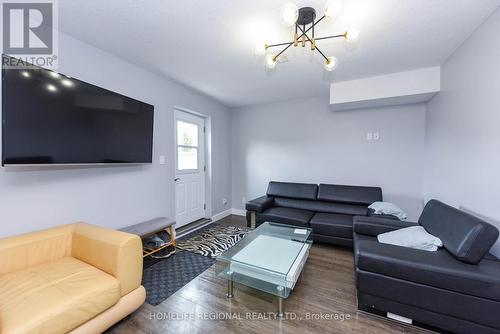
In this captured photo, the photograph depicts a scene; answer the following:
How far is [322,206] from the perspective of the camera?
11.6 feet

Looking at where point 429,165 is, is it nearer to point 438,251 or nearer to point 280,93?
point 438,251

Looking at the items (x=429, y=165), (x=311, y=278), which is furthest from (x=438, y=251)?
(x=429, y=165)

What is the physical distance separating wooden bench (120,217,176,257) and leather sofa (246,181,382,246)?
4.45 feet

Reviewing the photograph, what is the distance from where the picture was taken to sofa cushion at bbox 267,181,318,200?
366 centimetres

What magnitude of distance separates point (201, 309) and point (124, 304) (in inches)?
23.7

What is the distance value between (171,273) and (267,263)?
3.78 ft

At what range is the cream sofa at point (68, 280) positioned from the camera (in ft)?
3.80

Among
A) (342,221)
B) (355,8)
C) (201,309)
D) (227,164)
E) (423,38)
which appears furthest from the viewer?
(227,164)

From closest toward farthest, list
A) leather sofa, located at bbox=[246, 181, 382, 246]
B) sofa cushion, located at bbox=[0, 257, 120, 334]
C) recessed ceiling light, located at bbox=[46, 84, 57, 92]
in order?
1. sofa cushion, located at bbox=[0, 257, 120, 334]
2. recessed ceiling light, located at bbox=[46, 84, 57, 92]
3. leather sofa, located at bbox=[246, 181, 382, 246]

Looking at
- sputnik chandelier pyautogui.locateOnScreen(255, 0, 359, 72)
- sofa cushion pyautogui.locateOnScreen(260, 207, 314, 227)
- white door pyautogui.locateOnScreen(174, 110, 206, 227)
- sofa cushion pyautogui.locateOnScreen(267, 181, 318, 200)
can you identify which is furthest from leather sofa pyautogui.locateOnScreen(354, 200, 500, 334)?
white door pyautogui.locateOnScreen(174, 110, 206, 227)

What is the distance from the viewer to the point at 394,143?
3355 millimetres

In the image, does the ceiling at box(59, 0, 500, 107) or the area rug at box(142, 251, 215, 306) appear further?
the area rug at box(142, 251, 215, 306)

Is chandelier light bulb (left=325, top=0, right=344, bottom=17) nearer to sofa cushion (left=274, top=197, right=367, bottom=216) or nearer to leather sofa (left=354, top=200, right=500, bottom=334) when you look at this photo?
leather sofa (left=354, top=200, right=500, bottom=334)

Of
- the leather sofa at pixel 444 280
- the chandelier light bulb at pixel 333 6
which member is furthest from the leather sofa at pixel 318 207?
the chandelier light bulb at pixel 333 6
